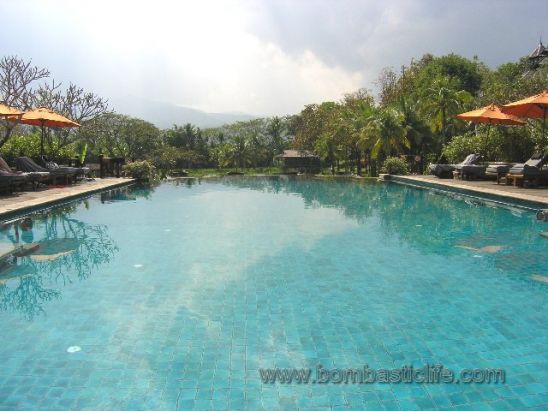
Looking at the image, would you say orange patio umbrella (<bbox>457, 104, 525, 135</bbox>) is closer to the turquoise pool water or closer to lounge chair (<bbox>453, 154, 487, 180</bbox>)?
lounge chair (<bbox>453, 154, 487, 180</bbox>)

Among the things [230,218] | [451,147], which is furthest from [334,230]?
[451,147]

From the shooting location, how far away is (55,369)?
3662 millimetres

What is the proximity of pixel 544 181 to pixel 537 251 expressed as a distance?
28.6ft

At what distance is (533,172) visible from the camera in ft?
46.9

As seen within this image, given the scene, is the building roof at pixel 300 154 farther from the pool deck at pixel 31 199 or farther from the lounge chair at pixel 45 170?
the pool deck at pixel 31 199

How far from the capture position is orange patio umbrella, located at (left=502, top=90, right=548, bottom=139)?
14.0 meters

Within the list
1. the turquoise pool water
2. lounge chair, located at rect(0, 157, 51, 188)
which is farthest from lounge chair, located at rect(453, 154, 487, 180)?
lounge chair, located at rect(0, 157, 51, 188)

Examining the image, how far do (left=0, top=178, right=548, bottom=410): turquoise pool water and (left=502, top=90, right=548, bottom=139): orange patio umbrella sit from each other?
596cm

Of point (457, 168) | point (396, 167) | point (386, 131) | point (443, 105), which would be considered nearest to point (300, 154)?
point (386, 131)

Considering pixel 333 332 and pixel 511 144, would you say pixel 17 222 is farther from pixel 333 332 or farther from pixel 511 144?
pixel 511 144

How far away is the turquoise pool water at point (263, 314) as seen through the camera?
133 inches

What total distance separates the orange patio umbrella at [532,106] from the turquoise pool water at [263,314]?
596cm

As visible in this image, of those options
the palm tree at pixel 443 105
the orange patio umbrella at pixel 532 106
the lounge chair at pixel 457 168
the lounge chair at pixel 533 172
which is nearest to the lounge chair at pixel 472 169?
the lounge chair at pixel 457 168

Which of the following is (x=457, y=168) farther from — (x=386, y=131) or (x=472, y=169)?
(x=386, y=131)
